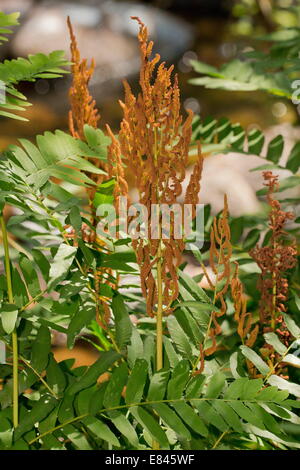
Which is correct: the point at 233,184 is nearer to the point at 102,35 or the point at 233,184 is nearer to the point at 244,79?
the point at 244,79

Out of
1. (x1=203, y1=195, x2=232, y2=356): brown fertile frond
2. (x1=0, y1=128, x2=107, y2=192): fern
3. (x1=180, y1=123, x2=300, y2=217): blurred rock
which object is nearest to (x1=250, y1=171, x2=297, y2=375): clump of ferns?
(x1=203, y1=195, x2=232, y2=356): brown fertile frond

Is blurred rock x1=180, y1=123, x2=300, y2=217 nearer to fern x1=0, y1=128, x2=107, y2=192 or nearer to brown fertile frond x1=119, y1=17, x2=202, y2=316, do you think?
fern x1=0, y1=128, x2=107, y2=192

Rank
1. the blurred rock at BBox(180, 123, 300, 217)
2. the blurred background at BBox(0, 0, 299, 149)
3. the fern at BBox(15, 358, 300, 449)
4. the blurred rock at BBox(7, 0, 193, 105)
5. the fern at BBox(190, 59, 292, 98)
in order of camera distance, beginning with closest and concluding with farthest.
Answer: the fern at BBox(15, 358, 300, 449) < the fern at BBox(190, 59, 292, 98) < the blurred rock at BBox(180, 123, 300, 217) < the blurred background at BBox(0, 0, 299, 149) < the blurred rock at BBox(7, 0, 193, 105)

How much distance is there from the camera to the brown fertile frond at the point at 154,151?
129 centimetres

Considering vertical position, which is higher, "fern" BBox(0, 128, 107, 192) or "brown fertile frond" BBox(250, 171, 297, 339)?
"fern" BBox(0, 128, 107, 192)

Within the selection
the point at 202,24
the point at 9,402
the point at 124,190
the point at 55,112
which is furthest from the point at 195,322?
the point at 202,24

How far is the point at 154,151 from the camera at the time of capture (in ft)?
4.37

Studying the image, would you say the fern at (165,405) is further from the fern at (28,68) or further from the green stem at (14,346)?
the fern at (28,68)

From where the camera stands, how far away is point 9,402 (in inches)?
57.8

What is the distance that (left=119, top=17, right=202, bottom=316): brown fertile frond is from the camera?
4.23 ft

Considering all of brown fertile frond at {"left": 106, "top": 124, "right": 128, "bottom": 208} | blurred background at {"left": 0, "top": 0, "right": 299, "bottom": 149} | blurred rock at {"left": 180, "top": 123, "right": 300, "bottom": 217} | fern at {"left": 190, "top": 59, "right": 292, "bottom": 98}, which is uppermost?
blurred background at {"left": 0, "top": 0, "right": 299, "bottom": 149}

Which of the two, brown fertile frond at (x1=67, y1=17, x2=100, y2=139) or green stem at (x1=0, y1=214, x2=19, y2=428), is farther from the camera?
brown fertile frond at (x1=67, y1=17, x2=100, y2=139)

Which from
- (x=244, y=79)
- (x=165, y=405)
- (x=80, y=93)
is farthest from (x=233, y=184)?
(x=165, y=405)

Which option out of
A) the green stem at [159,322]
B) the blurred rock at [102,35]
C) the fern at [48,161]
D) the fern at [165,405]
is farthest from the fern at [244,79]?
the blurred rock at [102,35]
